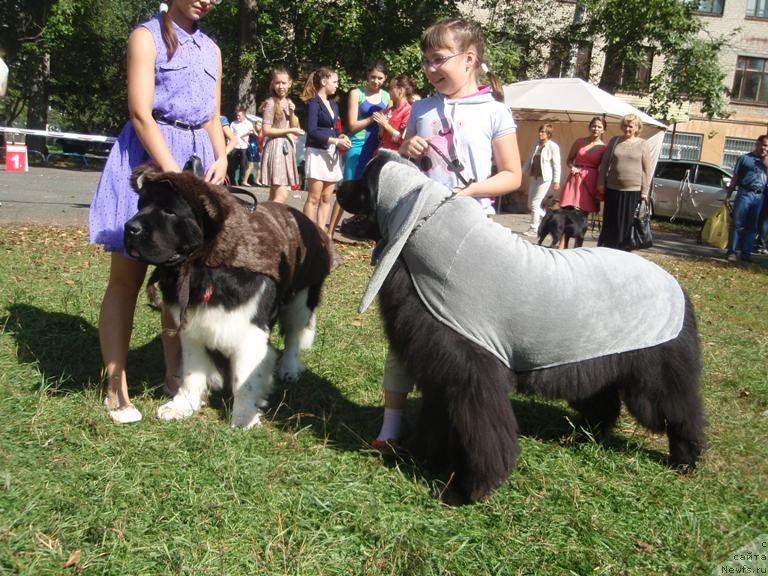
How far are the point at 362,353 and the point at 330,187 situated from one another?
414 cm

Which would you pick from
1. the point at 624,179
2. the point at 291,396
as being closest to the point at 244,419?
the point at 291,396

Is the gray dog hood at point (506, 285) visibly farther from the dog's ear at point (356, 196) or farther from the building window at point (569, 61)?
the building window at point (569, 61)

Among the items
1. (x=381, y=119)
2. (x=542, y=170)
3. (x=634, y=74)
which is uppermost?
(x=634, y=74)

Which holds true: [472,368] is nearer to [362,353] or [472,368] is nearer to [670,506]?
[670,506]

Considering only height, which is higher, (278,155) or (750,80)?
(750,80)

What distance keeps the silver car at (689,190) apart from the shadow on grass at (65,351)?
17469 millimetres

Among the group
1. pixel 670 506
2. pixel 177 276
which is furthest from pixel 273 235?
pixel 670 506

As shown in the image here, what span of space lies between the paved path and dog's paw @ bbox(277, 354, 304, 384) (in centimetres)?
496

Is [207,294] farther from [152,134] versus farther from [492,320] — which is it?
[492,320]

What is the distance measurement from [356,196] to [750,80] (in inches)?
1570

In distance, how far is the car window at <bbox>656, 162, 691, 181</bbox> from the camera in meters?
19.6

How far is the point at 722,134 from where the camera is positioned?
35.7m

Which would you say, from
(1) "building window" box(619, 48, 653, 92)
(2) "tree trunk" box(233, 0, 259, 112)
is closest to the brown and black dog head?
(2) "tree trunk" box(233, 0, 259, 112)

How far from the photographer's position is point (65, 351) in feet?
14.8
